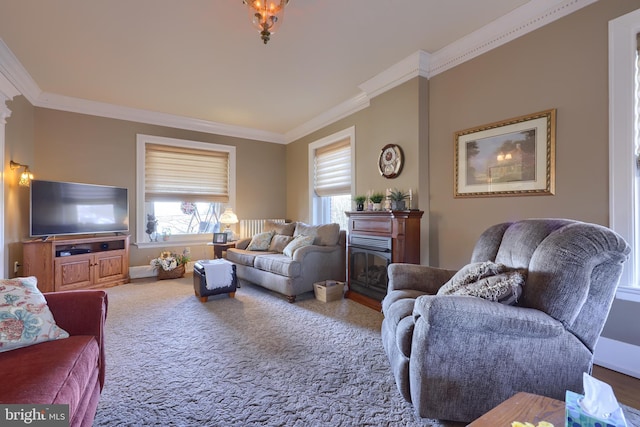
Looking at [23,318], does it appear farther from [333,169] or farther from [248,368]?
[333,169]

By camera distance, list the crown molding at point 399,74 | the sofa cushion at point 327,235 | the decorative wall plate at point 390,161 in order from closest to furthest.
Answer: the crown molding at point 399,74 → the decorative wall plate at point 390,161 → the sofa cushion at point 327,235

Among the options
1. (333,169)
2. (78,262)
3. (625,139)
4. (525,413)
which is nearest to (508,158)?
(625,139)

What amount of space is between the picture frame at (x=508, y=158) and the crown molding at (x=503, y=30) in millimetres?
742

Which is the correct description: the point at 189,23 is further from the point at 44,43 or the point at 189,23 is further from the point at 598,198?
the point at 598,198

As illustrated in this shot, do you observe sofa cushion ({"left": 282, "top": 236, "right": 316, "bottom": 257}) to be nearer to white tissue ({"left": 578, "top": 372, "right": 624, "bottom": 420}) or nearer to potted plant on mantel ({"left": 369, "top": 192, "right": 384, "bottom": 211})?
potted plant on mantel ({"left": 369, "top": 192, "right": 384, "bottom": 211})

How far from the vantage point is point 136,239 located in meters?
4.82

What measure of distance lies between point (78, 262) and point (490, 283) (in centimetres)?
485

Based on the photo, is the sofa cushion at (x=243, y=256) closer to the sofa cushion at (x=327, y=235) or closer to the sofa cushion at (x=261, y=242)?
the sofa cushion at (x=261, y=242)

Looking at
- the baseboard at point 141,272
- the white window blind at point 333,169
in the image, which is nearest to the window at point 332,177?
the white window blind at point 333,169

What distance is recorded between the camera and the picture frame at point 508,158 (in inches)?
94.4

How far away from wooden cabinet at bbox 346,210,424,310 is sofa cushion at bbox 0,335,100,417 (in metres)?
2.57

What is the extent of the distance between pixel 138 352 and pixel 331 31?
322 centimetres

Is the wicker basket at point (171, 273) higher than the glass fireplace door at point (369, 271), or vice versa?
the glass fireplace door at point (369, 271)

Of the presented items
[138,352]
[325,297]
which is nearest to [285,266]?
[325,297]
